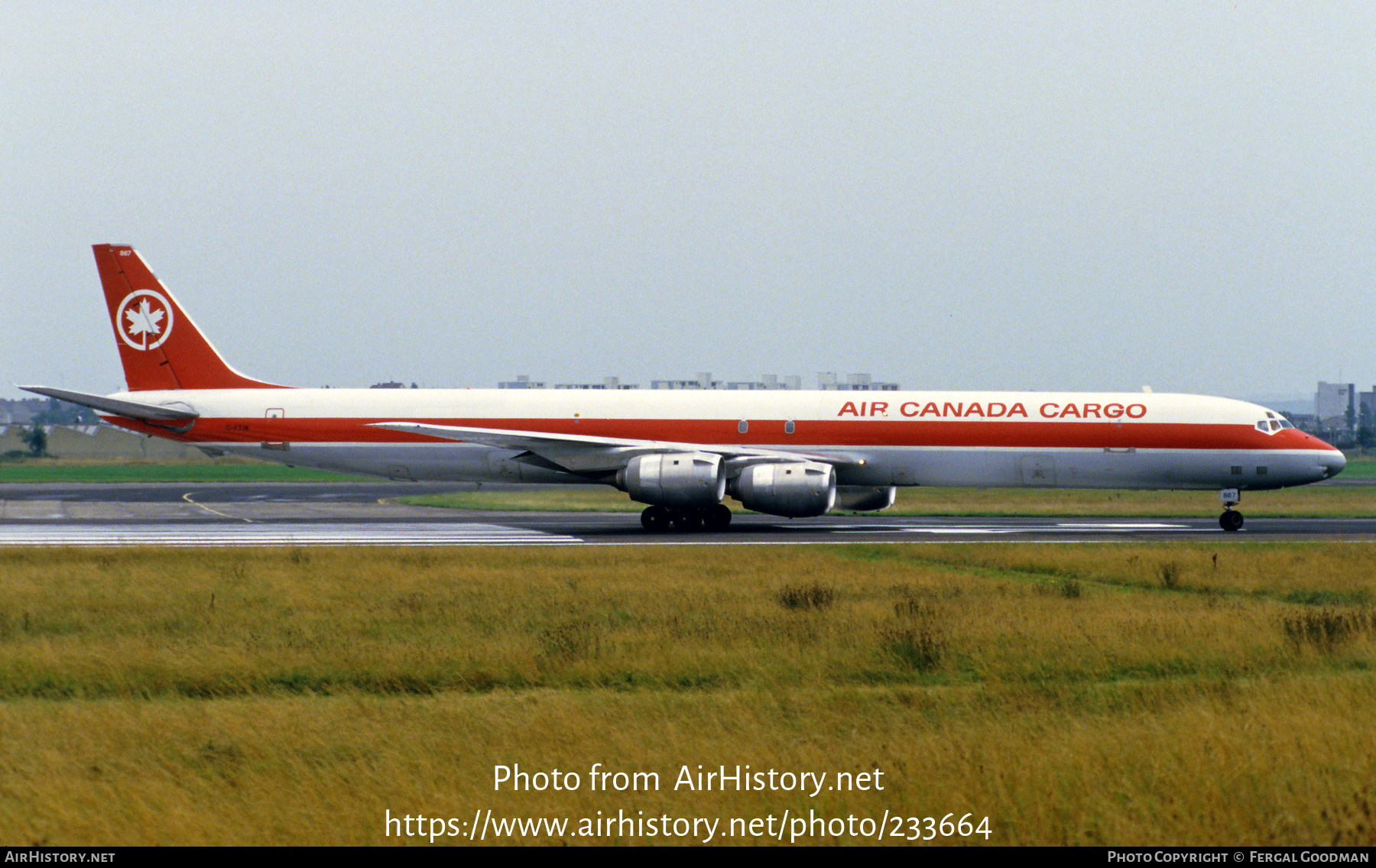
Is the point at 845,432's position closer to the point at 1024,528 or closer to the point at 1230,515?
the point at 1024,528

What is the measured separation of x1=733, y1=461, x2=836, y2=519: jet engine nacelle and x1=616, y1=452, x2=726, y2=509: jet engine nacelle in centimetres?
82


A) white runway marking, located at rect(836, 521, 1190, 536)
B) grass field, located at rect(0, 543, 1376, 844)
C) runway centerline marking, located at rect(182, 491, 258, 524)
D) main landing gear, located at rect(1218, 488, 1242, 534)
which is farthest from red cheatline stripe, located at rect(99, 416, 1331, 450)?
grass field, located at rect(0, 543, 1376, 844)

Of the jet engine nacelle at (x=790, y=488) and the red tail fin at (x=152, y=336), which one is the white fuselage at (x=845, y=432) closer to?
the red tail fin at (x=152, y=336)

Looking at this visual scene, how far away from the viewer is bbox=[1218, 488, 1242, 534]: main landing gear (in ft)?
108

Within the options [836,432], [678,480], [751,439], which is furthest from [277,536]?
[836,432]

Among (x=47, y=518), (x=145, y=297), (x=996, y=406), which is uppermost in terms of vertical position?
(x=145, y=297)

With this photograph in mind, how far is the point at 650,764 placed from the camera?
8992 millimetres

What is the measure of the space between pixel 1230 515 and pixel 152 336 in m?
30.0

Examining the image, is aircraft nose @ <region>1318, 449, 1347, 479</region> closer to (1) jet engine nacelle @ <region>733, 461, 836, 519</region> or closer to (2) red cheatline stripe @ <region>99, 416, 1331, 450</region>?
(2) red cheatline stripe @ <region>99, 416, 1331, 450</region>

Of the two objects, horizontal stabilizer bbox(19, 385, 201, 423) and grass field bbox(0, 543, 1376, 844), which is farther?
A: horizontal stabilizer bbox(19, 385, 201, 423)

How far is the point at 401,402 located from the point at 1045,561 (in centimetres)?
1868

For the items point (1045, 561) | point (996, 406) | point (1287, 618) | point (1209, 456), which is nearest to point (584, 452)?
point (996, 406)
